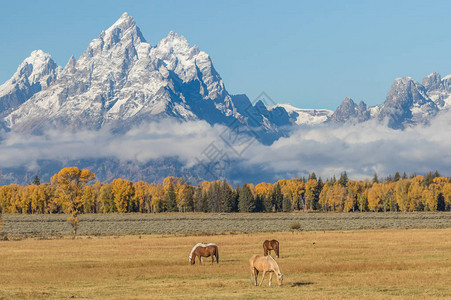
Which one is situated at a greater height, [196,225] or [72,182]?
[72,182]

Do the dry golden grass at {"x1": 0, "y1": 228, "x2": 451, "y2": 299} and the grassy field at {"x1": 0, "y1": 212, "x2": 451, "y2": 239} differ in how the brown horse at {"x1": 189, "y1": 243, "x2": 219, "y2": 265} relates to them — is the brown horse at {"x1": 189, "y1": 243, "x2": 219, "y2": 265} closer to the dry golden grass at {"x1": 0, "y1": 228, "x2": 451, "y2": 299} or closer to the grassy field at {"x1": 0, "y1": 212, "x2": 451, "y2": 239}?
the dry golden grass at {"x1": 0, "y1": 228, "x2": 451, "y2": 299}

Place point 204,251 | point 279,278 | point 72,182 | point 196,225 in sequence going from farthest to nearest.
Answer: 1. point 196,225
2. point 72,182
3. point 204,251
4. point 279,278

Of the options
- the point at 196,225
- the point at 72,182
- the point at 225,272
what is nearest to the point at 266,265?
the point at 225,272

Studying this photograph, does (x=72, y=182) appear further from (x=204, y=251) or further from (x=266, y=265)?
(x=266, y=265)

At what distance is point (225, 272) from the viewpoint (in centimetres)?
4016

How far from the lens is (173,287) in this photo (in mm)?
33625

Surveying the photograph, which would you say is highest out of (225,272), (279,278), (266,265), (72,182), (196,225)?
(72,182)

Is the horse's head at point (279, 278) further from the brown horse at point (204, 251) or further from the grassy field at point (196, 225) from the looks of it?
the grassy field at point (196, 225)

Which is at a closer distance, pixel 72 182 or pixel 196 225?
pixel 72 182

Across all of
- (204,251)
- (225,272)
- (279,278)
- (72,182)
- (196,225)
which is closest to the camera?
(279,278)

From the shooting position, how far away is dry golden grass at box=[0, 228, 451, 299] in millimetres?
31141

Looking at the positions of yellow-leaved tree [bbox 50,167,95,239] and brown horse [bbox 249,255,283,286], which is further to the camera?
yellow-leaved tree [bbox 50,167,95,239]

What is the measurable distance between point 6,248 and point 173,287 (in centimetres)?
3585

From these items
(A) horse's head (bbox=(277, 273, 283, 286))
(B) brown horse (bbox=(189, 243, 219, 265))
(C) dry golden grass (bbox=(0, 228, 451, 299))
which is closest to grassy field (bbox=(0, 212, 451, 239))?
(C) dry golden grass (bbox=(0, 228, 451, 299))
